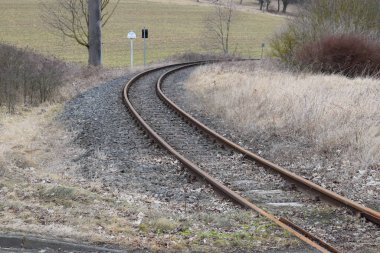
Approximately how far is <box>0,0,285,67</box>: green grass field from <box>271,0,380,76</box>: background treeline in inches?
283

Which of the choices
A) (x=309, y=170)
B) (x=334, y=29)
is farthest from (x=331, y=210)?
(x=334, y=29)

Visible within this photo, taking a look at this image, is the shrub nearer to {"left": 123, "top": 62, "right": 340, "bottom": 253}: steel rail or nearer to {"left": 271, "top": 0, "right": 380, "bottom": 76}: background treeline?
{"left": 271, "top": 0, "right": 380, "bottom": 76}: background treeline

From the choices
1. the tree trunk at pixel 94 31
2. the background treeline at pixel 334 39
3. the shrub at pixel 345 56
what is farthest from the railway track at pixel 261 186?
the tree trunk at pixel 94 31

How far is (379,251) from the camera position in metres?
5.48

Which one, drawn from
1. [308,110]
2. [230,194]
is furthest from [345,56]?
[230,194]

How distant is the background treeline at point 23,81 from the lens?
16.2m

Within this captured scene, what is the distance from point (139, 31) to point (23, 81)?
45904mm

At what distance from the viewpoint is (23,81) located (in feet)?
55.4

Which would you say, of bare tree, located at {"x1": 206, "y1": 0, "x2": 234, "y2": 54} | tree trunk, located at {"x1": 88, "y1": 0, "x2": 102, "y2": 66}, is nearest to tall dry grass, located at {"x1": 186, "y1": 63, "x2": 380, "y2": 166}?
tree trunk, located at {"x1": 88, "y1": 0, "x2": 102, "y2": 66}

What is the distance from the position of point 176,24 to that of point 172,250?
226 ft

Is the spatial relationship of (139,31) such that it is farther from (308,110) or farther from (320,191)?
(320,191)

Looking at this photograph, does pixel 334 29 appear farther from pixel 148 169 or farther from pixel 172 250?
pixel 172 250

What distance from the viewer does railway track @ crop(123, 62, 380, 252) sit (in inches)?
238

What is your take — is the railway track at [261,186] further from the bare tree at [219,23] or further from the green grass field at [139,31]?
the bare tree at [219,23]
